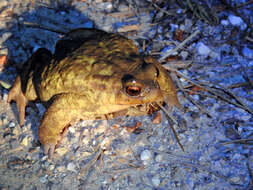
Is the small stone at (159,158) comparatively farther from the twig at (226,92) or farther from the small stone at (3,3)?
the small stone at (3,3)

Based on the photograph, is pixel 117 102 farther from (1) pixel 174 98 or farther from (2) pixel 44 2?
(2) pixel 44 2

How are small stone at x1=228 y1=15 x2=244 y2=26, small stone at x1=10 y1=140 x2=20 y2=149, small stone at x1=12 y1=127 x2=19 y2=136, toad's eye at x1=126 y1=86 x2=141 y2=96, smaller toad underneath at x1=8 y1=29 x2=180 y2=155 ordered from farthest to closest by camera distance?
small stone at x1=228 y1=15 x2=244 y2=26, small stone at x1=12 y1=127 x2=19 y2=136, small stone at x1=10 y1=140 x2=20 y2=149, smaller toad underneath at x1=8 y1=29 x2=180 y2=155, toad's eye at x1=126 y1=86 x2=141 y2=96

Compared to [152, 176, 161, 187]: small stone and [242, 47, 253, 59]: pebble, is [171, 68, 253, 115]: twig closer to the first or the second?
[242, 47, 253, 59]: pebble

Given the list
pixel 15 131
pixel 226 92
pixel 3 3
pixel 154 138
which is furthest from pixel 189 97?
pixel 3 3

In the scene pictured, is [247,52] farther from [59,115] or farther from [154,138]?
[59,115]

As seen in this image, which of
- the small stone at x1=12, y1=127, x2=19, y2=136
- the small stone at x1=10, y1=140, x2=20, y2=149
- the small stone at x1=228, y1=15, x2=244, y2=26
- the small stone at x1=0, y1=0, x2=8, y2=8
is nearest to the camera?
the small stone at x1=10, y1=140, x2=20, y2=149

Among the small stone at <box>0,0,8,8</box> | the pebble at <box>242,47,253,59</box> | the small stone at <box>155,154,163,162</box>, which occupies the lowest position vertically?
the small stone at <box>155,154,163,162</box>

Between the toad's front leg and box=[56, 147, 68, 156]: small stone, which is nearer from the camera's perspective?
the toad's front leg

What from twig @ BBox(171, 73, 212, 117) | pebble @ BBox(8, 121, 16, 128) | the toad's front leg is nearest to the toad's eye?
the toad's front leg
